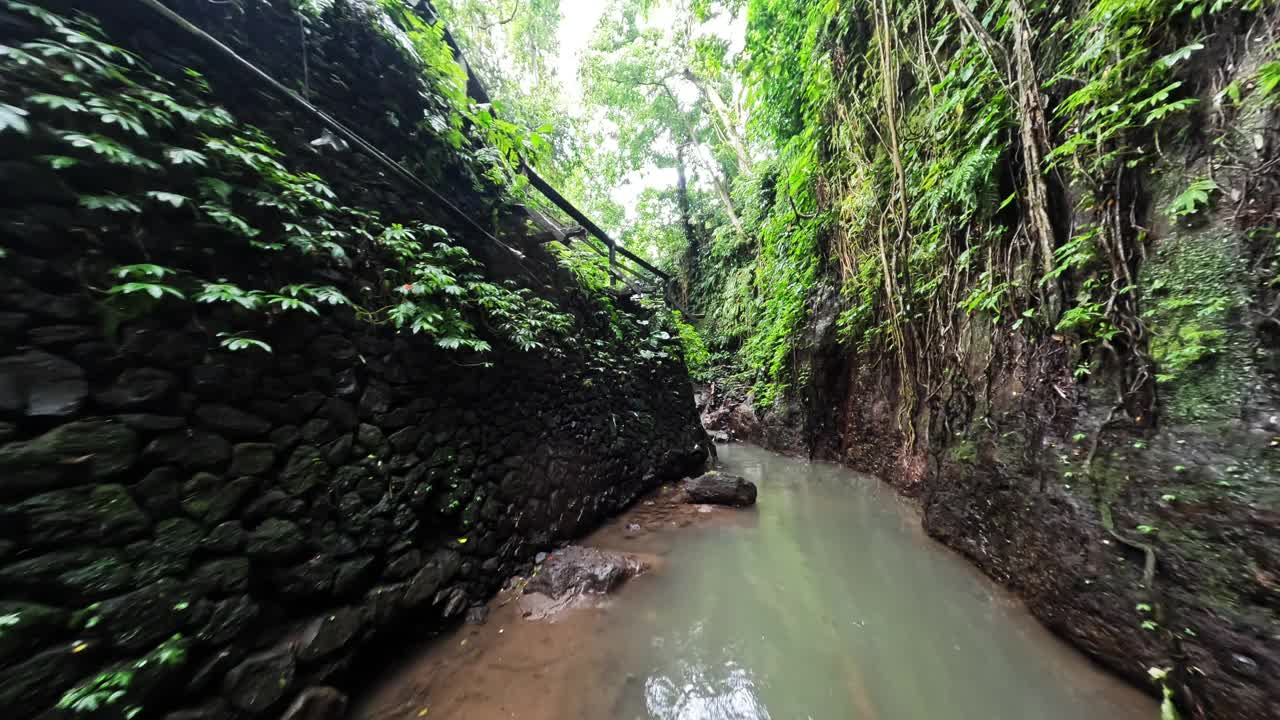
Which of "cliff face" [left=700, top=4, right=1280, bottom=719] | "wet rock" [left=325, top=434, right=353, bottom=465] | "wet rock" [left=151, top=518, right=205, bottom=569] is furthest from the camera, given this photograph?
"wet rock" [left=325, top=434, right=353, bottom=465]

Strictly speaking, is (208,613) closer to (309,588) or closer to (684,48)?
(309,588)

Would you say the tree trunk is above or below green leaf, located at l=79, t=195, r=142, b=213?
above

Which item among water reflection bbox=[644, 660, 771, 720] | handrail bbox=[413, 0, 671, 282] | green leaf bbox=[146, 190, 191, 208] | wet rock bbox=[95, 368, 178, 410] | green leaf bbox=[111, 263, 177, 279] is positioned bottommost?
water reflection bbox=[644, 660, 771, 720]

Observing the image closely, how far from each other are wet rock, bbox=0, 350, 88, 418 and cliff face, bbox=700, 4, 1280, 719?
14.5ft

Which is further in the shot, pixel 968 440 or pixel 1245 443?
pixel 968 440

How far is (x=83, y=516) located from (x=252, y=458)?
454mm

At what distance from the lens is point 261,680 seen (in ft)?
5.07

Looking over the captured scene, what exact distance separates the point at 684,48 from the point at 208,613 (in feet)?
43.1

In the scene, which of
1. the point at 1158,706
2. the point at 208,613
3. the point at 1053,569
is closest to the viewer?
the point at 208,613

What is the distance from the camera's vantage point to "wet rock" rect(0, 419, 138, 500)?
1112 mm

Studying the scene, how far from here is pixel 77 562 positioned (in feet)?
3.89

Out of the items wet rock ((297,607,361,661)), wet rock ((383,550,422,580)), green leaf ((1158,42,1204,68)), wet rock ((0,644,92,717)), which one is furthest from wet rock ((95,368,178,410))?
green leaf ((1158,42,1204,68))

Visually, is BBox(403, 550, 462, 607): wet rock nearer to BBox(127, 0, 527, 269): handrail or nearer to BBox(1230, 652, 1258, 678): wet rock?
BBox(127, 0, 527, 269): handrail

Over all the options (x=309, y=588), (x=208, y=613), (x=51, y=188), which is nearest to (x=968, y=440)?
(x=309, y=588)
